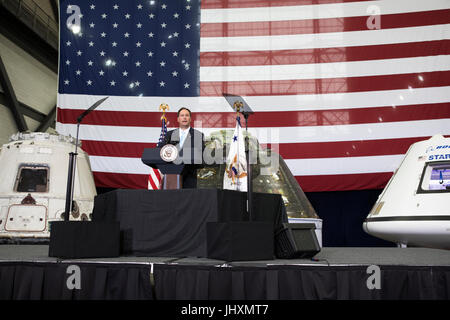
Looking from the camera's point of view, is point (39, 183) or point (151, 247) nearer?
point (151, 247)

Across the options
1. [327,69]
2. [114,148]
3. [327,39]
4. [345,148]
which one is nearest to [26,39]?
[114,148]

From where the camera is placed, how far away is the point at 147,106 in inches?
285

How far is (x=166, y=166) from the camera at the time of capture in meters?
3.65

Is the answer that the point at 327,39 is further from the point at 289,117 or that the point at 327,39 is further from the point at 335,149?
the point at 335,149

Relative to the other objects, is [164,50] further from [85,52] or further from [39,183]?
[39,183]

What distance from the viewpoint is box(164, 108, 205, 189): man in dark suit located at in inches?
138

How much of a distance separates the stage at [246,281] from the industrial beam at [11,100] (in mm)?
9244

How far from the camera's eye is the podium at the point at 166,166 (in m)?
3.54

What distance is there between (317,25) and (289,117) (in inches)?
79.1

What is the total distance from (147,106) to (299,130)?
304cm

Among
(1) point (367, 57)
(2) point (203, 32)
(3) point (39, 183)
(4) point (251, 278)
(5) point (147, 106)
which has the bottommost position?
(4) point (251, 278)

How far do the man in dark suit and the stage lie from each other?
1216 millimetres
